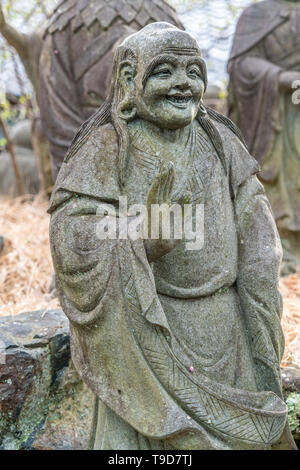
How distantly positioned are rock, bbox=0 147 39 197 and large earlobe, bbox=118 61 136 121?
17.8ft

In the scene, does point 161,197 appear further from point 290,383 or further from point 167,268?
point 290,383

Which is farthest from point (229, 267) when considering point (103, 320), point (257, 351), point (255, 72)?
point (255, 72)

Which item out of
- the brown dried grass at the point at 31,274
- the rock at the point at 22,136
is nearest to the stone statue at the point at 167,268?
the brown dried grass at the point at 31,274

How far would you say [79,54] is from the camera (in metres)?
4.14

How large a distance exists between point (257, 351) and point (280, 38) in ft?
11.8

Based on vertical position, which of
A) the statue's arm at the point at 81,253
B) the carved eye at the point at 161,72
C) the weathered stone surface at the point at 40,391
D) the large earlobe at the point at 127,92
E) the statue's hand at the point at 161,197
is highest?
the carved eye at the point at 161,72

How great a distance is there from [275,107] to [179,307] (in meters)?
3.31

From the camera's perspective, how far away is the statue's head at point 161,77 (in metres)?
2.11

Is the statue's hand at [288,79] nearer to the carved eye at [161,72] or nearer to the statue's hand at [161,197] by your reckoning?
the carved eye at [161,72]

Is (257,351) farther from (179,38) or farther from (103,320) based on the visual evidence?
(179,38)

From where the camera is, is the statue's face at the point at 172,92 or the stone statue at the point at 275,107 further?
the stone statue at the point at 275,107

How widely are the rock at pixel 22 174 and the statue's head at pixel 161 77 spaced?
215 inches

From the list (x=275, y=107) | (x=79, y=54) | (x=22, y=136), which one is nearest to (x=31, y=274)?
(x=79, y=54)

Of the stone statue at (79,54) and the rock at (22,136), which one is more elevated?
the stone statue at (79,54)
